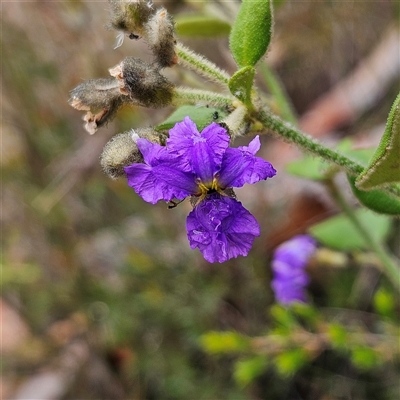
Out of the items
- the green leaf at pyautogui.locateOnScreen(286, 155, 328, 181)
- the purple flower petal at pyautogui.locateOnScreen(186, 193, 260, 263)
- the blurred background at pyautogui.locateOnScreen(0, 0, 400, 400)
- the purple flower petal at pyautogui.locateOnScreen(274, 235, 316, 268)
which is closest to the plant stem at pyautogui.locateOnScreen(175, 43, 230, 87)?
the purple flower petal at pyautogui.locateOnScreen(186, 193, 260, 263)

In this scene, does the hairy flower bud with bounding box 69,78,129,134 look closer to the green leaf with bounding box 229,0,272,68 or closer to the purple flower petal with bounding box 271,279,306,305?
the green leaf with bounding box 229,0,272,68

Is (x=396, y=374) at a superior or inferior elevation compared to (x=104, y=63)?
inferior

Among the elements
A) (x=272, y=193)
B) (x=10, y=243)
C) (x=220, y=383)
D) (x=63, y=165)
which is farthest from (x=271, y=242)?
(x=10, y=243)

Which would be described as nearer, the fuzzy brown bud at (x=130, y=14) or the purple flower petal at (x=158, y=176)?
the purple flower petal at (x=158, y=176)

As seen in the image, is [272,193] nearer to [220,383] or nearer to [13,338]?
[220,383]

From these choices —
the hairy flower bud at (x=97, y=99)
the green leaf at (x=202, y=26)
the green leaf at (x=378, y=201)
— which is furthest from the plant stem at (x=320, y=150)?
the green leaf at (x=202, y=26)

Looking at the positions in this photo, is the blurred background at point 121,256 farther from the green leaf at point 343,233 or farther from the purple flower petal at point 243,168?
the purple flower petal at point 243,168
